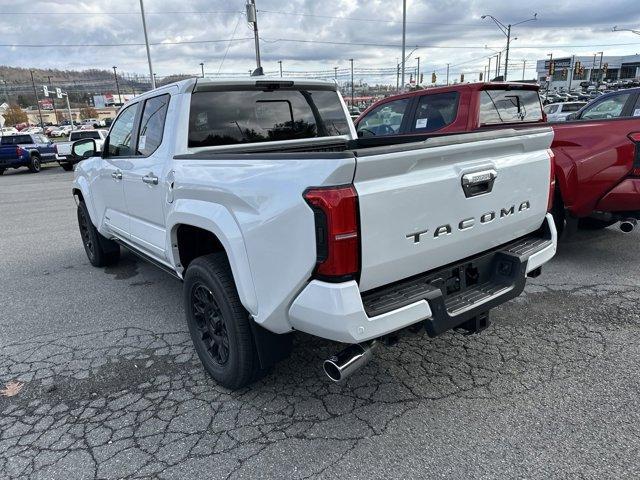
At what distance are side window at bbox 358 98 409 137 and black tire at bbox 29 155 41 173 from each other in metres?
18.6

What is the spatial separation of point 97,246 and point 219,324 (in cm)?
337

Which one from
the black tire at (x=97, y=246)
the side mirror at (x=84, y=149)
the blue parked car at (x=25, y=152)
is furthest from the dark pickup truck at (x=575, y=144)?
the blue parked car at (x=25, y=152)

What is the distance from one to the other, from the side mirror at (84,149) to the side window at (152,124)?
1552 mm

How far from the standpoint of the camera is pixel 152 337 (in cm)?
401

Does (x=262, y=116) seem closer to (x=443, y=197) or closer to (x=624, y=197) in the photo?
(x=443, y=197)

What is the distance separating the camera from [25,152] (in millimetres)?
20562

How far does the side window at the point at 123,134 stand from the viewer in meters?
4.43

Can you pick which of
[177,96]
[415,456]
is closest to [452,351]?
[415,456]

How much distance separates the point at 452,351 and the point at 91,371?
2624 millimetres

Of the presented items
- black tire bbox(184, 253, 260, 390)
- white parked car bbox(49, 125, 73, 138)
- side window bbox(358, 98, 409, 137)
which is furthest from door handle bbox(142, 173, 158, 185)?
white parked car bbox(49, 125, 73, 138)

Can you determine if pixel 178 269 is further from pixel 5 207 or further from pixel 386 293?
pixel 5 207

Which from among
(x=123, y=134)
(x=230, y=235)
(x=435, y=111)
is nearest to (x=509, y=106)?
(x=435, y=111)

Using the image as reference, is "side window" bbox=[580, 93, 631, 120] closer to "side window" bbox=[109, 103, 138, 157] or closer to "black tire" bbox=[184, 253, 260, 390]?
"side window" bbox=[109, 103, 138, 157]

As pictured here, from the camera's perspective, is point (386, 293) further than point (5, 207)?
No
